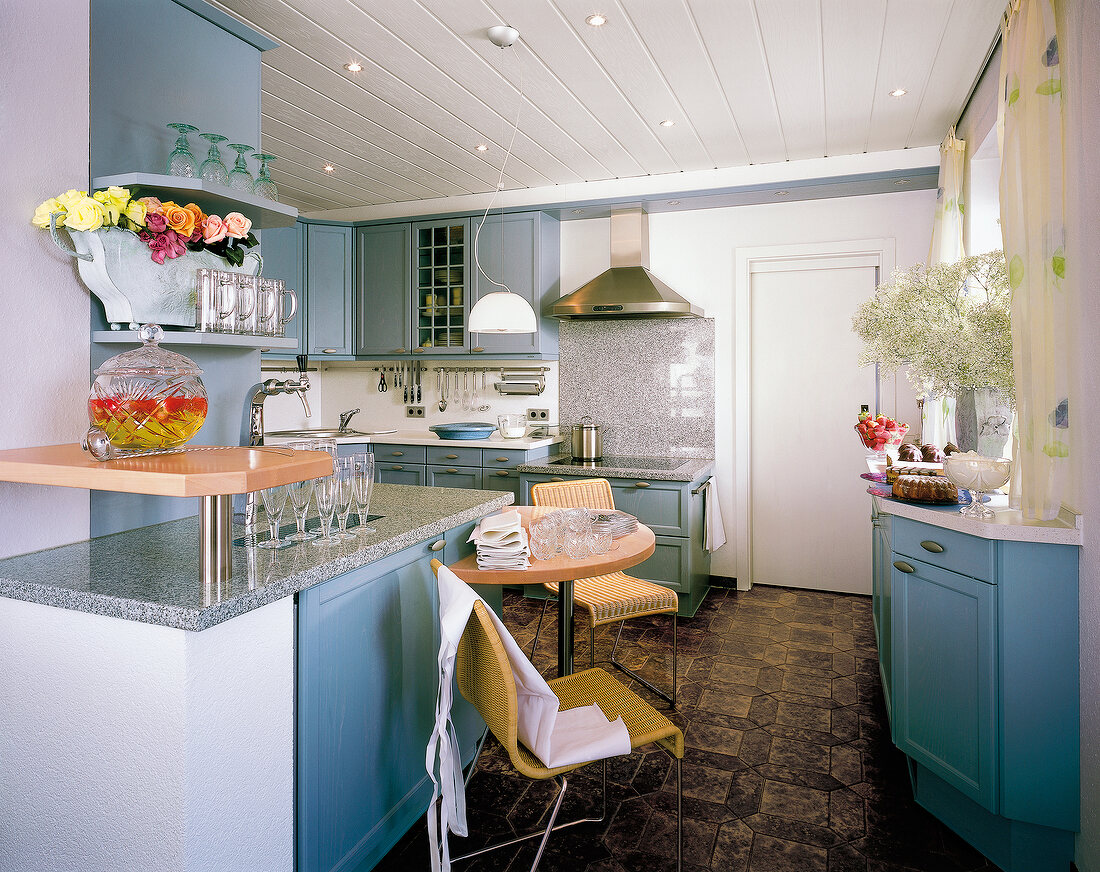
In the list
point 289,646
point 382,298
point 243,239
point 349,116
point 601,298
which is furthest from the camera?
point 382,298

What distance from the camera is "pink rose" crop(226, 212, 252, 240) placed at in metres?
1.93

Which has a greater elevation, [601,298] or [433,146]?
[433,146]

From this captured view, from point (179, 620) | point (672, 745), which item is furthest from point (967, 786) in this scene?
point (179, 620)

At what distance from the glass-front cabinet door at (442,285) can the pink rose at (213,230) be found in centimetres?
292

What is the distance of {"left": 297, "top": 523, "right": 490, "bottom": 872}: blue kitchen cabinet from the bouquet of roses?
1.00 meters

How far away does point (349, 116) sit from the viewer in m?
3.45

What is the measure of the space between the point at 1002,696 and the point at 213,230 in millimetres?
2500

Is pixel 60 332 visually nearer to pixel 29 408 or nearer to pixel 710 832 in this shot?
pixel 29 408

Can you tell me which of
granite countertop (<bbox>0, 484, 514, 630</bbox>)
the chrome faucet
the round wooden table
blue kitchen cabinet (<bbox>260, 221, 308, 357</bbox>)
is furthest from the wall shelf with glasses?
the chrome faucet

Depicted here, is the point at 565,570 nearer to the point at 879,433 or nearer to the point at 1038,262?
the point at 1038,262

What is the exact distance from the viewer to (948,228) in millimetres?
3107

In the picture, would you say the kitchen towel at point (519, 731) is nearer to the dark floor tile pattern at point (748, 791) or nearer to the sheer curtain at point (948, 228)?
the dark floor tile pattern at point (748, 791)

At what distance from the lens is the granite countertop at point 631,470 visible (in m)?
3.95

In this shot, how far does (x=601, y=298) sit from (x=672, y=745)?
9.75ft
